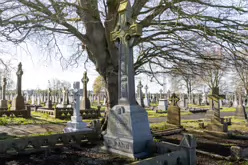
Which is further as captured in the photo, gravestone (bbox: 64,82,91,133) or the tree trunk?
gravestone (bbox: 64,82,91,133)

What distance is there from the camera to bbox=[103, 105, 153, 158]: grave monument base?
5.34 m

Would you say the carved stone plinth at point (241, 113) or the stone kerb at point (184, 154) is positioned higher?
the stone kerb at point (184, 154)

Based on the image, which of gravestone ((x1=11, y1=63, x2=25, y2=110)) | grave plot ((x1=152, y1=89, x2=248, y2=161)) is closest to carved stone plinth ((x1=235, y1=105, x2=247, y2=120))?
grave plot ((x1=152, y1=89, x2=248, y2=161))

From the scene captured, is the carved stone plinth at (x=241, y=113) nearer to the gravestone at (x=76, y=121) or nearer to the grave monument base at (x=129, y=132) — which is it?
the gravestone at (x=76, y=121)

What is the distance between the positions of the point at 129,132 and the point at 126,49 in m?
2.39

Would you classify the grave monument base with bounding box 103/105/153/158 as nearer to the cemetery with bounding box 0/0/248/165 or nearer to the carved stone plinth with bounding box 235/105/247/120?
the cemetery with bounding box 0/0/248/165

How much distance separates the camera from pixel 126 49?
19.8 feet

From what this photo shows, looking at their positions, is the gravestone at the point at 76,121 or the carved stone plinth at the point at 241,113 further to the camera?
the carved stone plinth at the point at 241,113

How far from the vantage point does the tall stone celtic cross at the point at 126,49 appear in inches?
229

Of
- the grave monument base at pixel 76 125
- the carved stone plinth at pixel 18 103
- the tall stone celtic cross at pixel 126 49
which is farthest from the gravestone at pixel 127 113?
the carved stone plinth at pixel 18 103

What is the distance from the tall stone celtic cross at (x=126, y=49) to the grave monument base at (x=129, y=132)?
322mm

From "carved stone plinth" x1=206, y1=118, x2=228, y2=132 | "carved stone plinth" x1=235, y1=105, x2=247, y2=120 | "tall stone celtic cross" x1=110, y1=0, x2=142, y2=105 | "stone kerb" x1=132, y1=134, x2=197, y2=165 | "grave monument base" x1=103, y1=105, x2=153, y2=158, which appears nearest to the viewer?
"stone kerb" x1=132, y1=134, x2=197, y2=165

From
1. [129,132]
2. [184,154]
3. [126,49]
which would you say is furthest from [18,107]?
[184,154]

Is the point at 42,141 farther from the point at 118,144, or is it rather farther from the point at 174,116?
the point at 174,116
